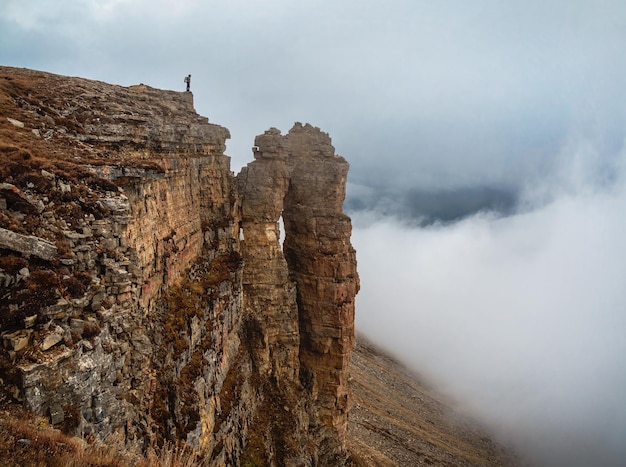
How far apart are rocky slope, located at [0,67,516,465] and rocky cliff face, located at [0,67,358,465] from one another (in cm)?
10

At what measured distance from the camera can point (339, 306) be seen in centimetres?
4866

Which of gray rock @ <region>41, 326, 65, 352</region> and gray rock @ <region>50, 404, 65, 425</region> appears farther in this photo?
gray rock @ <region>41, 326, 65, 352</region>

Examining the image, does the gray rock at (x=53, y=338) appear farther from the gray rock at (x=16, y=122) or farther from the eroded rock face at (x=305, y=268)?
the eroded rock face at (x=305, y=268)

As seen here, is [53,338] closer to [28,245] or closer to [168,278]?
[28,245]

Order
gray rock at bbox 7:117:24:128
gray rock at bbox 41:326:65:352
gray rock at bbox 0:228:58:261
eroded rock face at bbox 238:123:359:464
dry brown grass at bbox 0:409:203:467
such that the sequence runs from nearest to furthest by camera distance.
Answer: dry brown grass at bbox 0:409:203:467 → gray rock at bbox 41:326:65:352 → gray rock at bbox 0:228:58:261 → gray rock at bbox 7:117:24:128 → eroded rock face at bbox 238:123:359:464

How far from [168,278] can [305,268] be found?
77.3ft

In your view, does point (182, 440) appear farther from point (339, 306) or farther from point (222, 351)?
point (339, 306)

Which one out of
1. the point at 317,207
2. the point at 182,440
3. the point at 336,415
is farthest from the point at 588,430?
the point at 182,440

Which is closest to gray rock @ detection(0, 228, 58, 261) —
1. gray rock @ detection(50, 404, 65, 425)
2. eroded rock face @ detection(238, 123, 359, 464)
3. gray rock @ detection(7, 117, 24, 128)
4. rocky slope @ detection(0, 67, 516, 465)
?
rocky slope @ detection(0, 67, 516, 465)

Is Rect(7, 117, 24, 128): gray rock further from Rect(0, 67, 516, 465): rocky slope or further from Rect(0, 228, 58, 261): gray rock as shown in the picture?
Rect(0, 228, 58, 261): gray rock

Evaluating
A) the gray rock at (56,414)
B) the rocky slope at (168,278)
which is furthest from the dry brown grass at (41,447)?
the rocky slope at (168,278)

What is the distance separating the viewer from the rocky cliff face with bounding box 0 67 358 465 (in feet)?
50.1

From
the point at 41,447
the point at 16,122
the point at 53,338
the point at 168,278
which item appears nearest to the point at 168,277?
the point at 168,278

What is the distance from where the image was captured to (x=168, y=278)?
2677 centimetres
